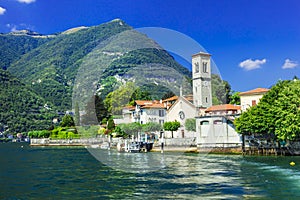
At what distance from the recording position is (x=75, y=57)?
7589 inches

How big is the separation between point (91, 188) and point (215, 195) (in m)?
6.65

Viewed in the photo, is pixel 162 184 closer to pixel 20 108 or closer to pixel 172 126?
pixel 172 126

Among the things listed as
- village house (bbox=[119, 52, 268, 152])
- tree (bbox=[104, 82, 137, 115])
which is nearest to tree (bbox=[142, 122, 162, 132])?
village house (bbox=[119, 52, 268, 152])

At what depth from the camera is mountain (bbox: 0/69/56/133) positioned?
13760 centimetres

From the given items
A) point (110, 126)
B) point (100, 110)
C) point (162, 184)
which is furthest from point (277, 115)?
point (100, 110)

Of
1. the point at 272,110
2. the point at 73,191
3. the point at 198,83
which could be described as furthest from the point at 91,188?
the point at 198,83

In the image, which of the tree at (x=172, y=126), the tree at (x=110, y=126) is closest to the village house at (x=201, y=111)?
the tree at (x=172, y=126)

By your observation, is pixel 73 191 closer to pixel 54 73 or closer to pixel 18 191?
pixel 18 191

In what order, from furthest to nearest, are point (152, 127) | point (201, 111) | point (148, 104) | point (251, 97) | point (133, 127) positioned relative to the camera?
point (152, 127) → point (148, 104) → point (133, 127) → point (251, 97) → point (201, 111)

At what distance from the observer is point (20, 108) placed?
5738 inches

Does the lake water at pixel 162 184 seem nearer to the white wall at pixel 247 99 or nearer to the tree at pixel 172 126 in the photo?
the white wall at pixel 247 99

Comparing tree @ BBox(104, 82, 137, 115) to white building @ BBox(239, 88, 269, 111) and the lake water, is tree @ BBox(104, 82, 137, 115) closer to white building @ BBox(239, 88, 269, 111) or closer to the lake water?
white building @ BBox(239, 88, 269, 111)

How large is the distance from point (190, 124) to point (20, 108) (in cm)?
10942

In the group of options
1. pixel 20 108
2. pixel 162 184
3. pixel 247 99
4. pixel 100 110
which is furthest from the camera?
pixel 20 108
